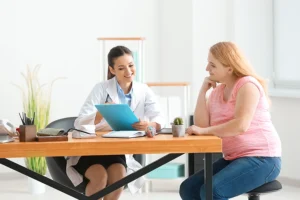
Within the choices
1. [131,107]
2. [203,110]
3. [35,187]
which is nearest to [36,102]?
[35,187]

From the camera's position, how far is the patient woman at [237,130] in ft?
12.3

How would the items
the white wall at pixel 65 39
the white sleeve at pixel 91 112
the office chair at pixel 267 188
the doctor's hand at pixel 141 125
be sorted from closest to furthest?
the office chair at pixel 267 188
the doctor's hand at pixel 141 125
the white sleeve at pixel 91 112
the white wall at pixel 65 39

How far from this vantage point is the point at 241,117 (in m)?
3.74

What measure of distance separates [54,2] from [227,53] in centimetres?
334

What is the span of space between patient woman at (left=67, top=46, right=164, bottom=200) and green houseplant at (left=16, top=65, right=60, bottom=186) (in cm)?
179

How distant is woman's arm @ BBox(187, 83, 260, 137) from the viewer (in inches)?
147

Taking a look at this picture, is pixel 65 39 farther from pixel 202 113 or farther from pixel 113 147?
pixel 113 147

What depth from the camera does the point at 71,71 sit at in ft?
22.9

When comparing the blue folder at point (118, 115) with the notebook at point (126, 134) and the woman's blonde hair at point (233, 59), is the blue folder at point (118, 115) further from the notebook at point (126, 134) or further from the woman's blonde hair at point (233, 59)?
the woman's blonde hair at point (233, 59)

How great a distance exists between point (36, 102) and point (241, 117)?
9.82 feet

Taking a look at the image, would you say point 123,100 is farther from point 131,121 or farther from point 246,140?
point 246,140

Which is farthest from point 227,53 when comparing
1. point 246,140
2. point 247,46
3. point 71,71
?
point 71,71

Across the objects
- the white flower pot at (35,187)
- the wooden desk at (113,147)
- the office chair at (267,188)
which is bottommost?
the white flower pot at (35,187)

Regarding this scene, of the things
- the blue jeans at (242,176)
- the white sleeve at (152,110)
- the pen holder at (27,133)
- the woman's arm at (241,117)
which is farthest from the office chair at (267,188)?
the pen holder at (27,133)
